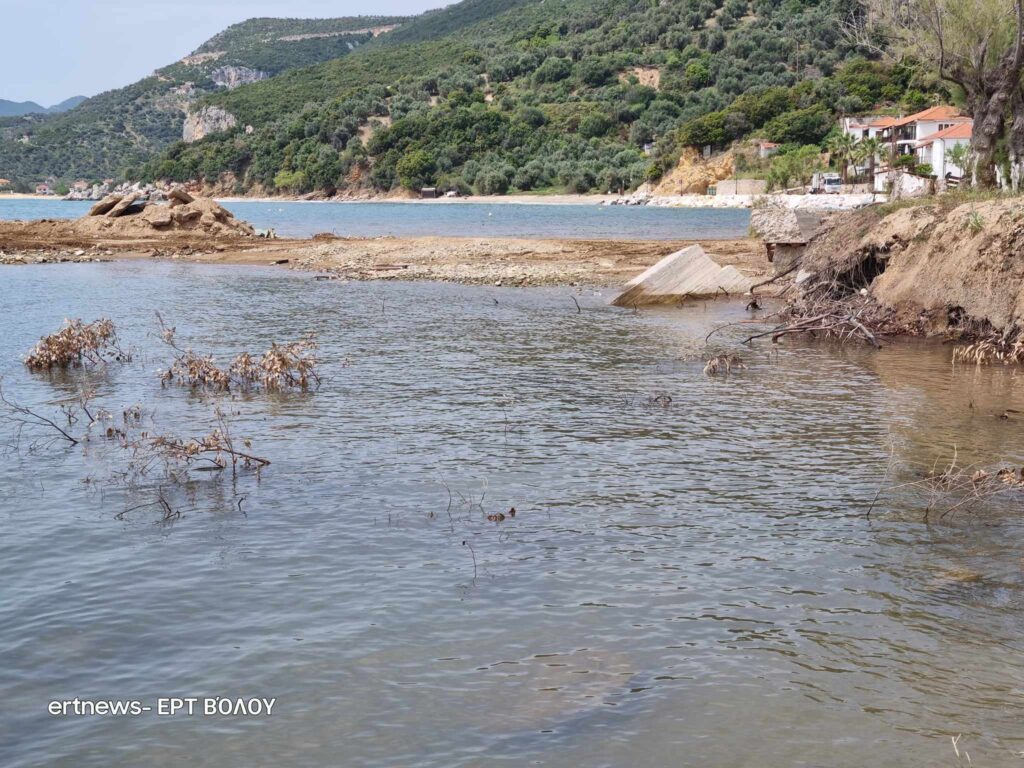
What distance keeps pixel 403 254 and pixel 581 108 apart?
130898 millimetres

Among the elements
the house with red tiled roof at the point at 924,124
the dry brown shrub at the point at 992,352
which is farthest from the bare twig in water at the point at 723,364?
the house with red tiled roof at the point at 924,124

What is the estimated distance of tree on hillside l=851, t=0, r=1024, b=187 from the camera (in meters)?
29.2

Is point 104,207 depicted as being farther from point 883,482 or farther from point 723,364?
point 883,482

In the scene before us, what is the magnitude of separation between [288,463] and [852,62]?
143 m

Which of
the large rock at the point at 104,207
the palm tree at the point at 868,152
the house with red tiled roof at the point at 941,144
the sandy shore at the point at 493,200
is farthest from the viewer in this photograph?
the sandy shore at the point at 493,200

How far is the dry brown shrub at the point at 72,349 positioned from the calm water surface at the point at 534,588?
229 cm

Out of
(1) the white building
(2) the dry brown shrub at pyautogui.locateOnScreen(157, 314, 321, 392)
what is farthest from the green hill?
(2) the dry brown shrub at pyautogui.locateOnScreen(157, 314, 321, 392)

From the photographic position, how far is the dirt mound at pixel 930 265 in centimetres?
1570

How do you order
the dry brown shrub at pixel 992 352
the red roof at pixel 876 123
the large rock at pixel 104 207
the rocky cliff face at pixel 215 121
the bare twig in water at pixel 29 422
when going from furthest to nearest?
the rocky cliff face at pixel 215 121, the red roof at pixel 876 123, the large rock at pixel 104 207, the dry brown shrub at pixel 992 352, the bare twig in water at pixel 29 422

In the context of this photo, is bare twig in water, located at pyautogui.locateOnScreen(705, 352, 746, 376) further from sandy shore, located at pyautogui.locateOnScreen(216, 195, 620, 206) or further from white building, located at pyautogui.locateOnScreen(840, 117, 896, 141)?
sandy shore, located at pyautogui.locateOnScreen(216, 195, 620, 206)

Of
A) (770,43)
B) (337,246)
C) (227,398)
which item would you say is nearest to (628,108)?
(770,43)

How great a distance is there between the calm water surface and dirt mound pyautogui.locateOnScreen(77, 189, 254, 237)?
30.0 meters

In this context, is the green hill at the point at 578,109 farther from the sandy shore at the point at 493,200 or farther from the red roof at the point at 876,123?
the red roof at the point at 876,123

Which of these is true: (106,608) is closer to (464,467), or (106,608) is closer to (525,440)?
(464,467)
